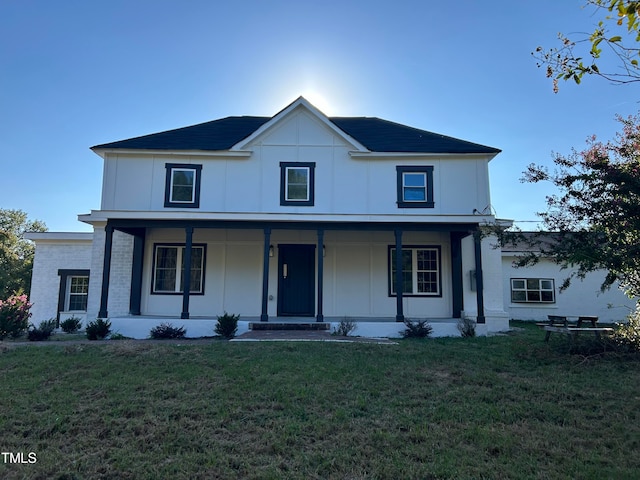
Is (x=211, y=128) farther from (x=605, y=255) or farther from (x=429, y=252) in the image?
(x=605, y=255)

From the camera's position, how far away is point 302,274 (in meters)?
13.9

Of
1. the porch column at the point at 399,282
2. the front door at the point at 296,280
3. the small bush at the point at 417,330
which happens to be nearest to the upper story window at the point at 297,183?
the front door at the point at 296,280

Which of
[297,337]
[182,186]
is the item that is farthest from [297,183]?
[297,337]

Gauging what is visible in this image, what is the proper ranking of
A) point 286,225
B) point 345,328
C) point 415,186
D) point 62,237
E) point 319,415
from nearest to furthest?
1. point 319,415
2. point 345,328
3. point 286,225
4. point 415,186
5. point 62,237

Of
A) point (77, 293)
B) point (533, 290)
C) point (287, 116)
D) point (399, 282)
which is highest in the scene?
point (287, 116)

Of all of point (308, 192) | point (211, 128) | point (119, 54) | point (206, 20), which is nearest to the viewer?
point (206, 20)

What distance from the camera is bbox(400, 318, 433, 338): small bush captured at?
440 inches

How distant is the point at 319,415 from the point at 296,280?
9.07 m

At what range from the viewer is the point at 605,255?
7.15 metres

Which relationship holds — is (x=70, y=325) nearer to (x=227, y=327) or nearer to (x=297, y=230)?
(x=227, y=327)

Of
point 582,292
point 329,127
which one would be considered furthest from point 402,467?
point 582,292

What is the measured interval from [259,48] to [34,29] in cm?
546

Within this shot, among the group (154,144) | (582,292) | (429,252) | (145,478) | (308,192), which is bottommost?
(145,478)

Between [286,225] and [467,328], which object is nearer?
[467,328]
